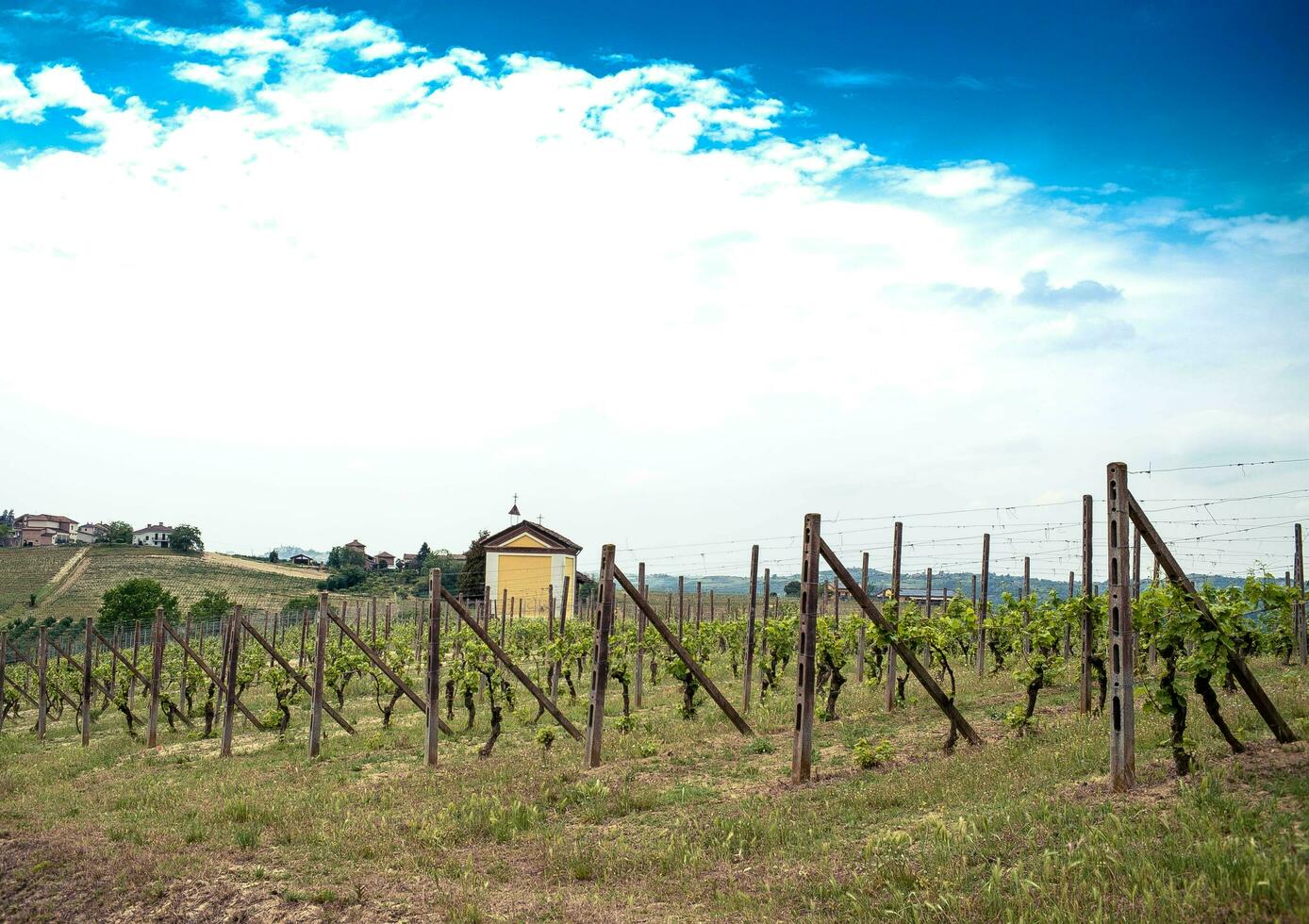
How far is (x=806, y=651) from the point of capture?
10.1 metres

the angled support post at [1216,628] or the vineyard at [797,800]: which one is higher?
the angled support post at [1216,628]

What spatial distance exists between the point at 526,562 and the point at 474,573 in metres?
6.04

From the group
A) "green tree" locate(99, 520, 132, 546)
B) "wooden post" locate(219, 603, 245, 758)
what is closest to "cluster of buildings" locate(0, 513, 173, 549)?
"green tree" locate(99, 520, 132, 546)

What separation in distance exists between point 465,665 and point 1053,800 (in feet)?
41.4

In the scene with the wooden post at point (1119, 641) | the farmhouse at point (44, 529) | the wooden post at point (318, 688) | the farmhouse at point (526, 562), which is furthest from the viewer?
the farmhouse at point (44, 529)

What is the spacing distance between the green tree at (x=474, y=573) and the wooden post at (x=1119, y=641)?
5468 centimetres

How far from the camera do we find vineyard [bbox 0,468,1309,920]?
598 cm

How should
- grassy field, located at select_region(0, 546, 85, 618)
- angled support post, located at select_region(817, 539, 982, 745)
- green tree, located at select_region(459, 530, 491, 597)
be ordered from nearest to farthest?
angled support post, located at select_region(817, 539, 982, 745), green tree, located at select_region(459, 530, 491, 597), grassy field, located at select_region(0, 546, 85, 618)

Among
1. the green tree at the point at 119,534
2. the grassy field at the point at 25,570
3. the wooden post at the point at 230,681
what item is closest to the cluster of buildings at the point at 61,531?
the green tree at the point at 119,534

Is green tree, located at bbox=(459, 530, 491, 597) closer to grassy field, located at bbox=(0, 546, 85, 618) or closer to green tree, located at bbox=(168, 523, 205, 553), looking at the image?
grassy field, located at bbox=(0, 546, 85, 618)

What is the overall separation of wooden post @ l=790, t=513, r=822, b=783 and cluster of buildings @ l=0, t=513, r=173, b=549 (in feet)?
554

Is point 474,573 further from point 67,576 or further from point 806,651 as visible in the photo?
point 806,651

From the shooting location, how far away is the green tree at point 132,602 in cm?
5500

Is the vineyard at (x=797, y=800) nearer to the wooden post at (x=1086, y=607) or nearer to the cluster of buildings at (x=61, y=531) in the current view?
the wooden post at (x=1086, y=607)
